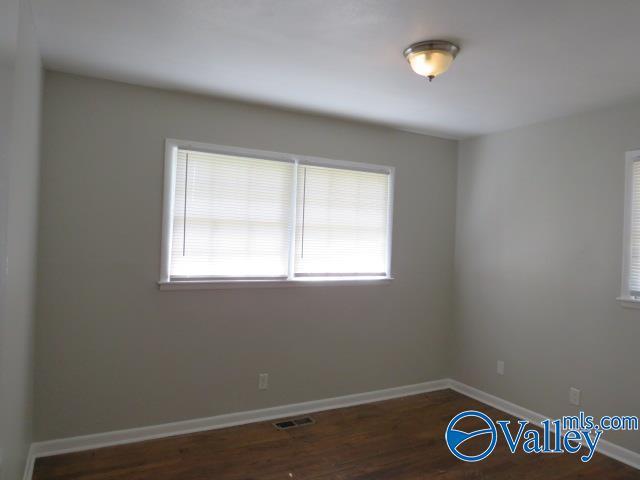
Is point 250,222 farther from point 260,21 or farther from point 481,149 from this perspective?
point 481,149

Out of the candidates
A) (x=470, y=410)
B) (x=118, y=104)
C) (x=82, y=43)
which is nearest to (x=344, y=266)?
(x=470, y=410)

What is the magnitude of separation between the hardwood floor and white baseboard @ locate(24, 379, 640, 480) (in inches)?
2.5

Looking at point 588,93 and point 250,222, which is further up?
point 588,93

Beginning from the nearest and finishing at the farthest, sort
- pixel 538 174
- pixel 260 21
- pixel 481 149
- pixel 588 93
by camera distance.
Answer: pixel 260 21, pixel 588 93, pixel 538 174, pixel 481 149

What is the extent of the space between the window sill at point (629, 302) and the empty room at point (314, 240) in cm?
4

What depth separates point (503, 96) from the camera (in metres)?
3.10

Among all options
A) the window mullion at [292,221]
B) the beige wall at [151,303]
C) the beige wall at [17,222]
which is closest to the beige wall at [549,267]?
the beige wall at [151,303]

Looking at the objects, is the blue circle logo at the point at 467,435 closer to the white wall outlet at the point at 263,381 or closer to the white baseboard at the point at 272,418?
the white baseboard at the point at 272,418

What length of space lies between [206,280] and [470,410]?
8.56 feet

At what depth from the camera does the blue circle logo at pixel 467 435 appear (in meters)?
3.09

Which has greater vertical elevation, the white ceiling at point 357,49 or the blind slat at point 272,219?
the white ceiling at point 357,49

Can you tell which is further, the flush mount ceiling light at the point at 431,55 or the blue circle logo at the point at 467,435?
the blue circle logo at the point at 467,435

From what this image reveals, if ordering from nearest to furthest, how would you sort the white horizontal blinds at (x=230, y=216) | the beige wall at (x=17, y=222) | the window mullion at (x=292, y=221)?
the beige wall at (x=17, y=222) < the white horizontal blinds at (x=230, y=216) < the window mullion at (x=292, y=221)

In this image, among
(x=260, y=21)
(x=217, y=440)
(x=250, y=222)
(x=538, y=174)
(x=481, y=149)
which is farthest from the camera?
(x=481, y=149)
